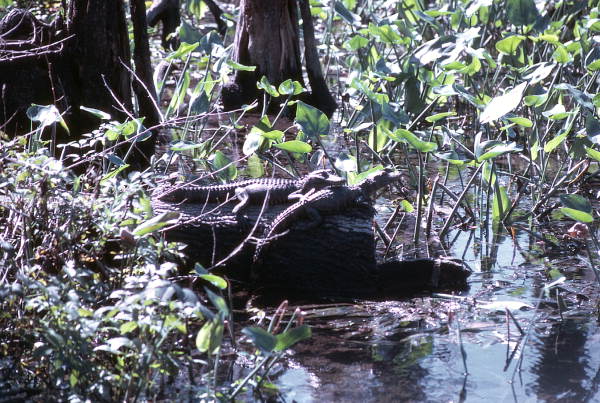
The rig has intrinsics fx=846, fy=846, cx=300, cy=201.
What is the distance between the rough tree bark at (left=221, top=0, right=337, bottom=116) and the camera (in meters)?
7.77

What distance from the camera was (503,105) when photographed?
4.32 metres

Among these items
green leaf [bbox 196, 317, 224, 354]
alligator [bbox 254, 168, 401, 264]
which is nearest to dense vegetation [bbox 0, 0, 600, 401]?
green leaf [bbox 196, 317, 224, 354]

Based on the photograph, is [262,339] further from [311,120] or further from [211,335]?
[311,120]

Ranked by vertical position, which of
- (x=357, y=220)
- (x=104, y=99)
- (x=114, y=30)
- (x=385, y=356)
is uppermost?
(x=114, y=30)

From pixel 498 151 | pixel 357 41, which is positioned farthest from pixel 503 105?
pixel 357 41

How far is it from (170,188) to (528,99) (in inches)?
80.7

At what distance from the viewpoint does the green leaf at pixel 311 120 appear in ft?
14.8

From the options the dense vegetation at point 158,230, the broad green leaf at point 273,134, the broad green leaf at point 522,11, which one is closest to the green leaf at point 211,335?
the dense vegetation at point 158,230

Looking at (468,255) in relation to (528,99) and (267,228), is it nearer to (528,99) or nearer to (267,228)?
(528,99)

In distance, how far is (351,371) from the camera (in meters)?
3.44

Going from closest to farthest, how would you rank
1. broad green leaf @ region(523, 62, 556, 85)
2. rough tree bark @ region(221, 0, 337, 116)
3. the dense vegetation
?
the dense vegetation < broad green leaf @ region(523, 62, 556, 85) < rough tree bark @ region(221, 0, 337, 116)

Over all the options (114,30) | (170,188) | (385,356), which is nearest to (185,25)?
(114,30)

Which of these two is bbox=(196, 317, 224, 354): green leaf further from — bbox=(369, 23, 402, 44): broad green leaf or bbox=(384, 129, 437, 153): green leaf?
bbox=(369, 23, 402, 44): broad green leaf

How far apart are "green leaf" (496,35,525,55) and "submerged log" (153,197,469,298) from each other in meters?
1.92
